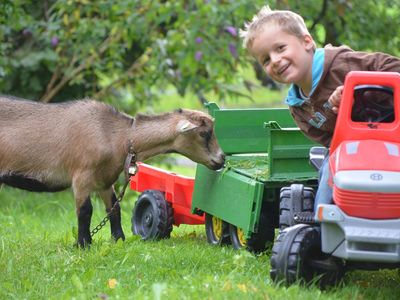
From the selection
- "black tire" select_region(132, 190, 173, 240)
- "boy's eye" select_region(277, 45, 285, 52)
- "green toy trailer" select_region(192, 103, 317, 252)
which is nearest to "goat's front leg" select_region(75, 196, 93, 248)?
"black tire" select_region(132, 190, 173, 240)

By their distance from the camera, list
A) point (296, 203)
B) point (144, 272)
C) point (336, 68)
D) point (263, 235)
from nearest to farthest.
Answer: point (336, 68), point (296, 203), point (144, 272), point (263, 235)

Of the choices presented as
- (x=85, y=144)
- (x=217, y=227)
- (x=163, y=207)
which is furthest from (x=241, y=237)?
(x=85, y=144)

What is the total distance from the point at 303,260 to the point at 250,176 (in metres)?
1.38

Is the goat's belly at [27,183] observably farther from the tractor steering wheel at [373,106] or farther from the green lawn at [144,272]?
the tractor steering wheel at [373,106]

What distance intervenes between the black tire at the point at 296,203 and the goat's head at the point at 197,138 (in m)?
1.39

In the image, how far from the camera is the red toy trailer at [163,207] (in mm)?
6828

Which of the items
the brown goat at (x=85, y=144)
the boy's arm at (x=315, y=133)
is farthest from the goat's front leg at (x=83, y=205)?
the boy's arm at (x=315, y=133)

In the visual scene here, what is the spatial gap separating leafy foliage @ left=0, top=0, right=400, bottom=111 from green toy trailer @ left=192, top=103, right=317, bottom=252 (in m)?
3.02

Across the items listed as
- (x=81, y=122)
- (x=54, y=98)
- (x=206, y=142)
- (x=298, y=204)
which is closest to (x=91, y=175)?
(x=81, y=122)

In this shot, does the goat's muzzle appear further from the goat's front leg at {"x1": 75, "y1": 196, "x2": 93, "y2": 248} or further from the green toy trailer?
the goat's front leg at {"x1": 75, "y1": 196, "x2": 93, "y2": 248}

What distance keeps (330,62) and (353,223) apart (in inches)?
38.9

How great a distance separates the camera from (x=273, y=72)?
5.09 meters

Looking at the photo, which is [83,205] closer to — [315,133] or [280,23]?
[315,133]

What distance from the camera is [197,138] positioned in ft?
22.3
